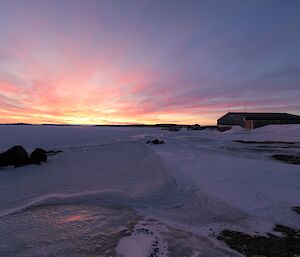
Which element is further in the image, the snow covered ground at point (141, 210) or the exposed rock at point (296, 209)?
the exposed rock at point (296, 209)

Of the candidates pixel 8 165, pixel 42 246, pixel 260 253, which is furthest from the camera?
Answer: pixel 8 165

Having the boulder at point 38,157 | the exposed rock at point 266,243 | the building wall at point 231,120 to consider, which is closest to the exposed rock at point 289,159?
the exposed rock at point 266,243

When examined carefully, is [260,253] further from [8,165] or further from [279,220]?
[8,165]

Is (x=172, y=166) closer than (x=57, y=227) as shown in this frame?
No

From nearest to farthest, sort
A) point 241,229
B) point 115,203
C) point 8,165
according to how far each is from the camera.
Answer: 1. point 241,229
2. point 115,203
3. point 8,165

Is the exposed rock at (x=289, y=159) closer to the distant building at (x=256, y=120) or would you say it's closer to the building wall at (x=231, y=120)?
the distant building at (x=256, y=120)

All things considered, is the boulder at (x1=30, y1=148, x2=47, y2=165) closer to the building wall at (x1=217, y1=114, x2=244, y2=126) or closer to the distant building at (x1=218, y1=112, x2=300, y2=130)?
the distant building at (x1=218, y1=112, x2=300, y2=130)

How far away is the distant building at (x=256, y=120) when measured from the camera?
64.2 metres

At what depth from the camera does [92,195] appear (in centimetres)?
921

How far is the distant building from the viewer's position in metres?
64.2

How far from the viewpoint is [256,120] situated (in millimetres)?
64188

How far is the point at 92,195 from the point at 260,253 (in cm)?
585

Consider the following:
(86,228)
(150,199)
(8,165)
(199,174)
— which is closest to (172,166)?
(199,174)

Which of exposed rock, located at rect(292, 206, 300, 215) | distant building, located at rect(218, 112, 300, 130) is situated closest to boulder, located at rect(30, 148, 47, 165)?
exposed rock, located at rect(292, 206, 300, 215)
